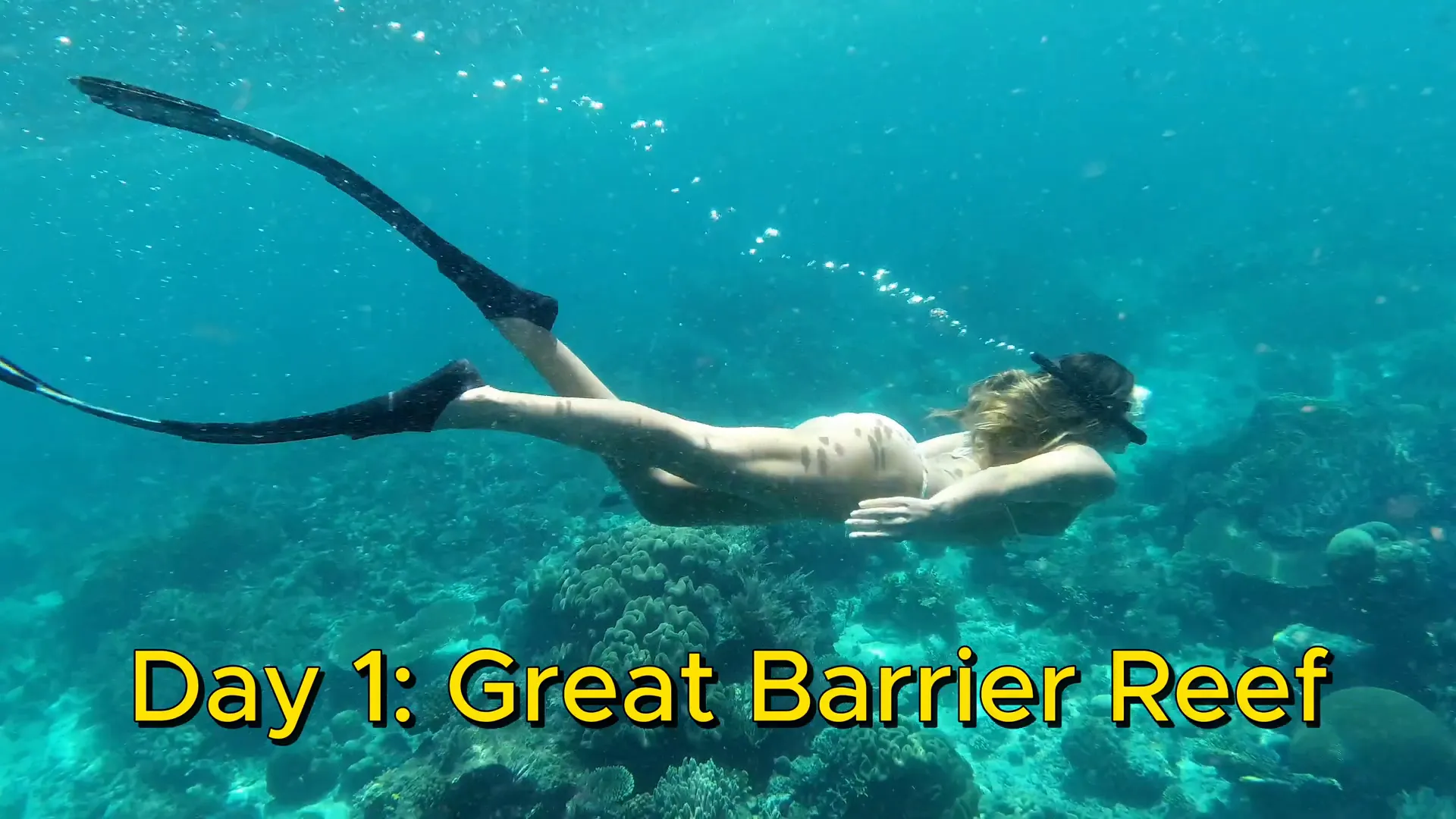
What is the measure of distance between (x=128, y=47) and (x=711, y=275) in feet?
74.9

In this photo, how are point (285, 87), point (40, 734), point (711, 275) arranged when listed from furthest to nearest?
point (711, 275)
point (285, 87)
point (40, 734)

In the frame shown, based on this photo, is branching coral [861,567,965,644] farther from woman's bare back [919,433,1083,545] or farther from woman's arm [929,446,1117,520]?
woman's arm [929,446,1117,520]

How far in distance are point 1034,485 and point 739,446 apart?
1.33 m

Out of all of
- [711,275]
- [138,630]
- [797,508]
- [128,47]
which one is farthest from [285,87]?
[797,508]

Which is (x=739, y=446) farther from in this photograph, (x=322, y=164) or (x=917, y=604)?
(x=917, y=604)

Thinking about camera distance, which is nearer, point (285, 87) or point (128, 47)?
point (128, 47)

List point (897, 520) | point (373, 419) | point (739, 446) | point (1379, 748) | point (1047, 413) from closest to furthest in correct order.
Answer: point (897, 520) → point (373, 419) → point (739, 446) → point (1047, 413) → point (1379, 748)

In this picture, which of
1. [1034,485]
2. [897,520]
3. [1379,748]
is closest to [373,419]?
[897,520]

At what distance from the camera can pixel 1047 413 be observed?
146 inches

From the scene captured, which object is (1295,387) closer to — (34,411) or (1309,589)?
(1309,589)

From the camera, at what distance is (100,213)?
235 feet

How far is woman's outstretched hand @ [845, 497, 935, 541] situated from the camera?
2.85m

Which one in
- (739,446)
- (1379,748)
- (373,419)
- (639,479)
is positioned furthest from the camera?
(1379,748)

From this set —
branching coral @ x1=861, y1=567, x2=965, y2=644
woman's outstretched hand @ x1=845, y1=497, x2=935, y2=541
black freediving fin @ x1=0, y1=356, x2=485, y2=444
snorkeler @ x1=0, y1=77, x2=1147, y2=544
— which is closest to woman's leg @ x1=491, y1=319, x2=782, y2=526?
snorkeler @ x1=0, y1=77, x2=1147, y2=544
